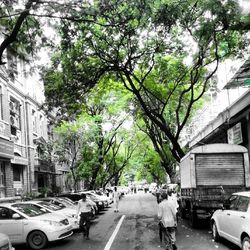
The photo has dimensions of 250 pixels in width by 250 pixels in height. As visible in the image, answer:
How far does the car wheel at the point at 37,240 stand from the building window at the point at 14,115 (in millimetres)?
14175

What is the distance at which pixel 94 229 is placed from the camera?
56.2ft

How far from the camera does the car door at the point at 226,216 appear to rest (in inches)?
422

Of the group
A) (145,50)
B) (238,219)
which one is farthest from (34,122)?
(238,219)

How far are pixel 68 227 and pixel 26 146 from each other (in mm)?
15903

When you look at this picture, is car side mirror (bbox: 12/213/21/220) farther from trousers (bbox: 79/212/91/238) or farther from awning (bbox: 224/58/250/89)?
awning (bbox: 224/58/250/89)

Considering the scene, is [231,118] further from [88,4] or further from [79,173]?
[79,173]

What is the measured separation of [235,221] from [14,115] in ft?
64.5

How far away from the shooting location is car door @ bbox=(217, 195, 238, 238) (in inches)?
422

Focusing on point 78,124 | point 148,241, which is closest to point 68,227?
point 148,241

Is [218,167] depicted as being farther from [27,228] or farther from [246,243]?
[27,228]

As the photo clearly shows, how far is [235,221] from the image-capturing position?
32.7ft

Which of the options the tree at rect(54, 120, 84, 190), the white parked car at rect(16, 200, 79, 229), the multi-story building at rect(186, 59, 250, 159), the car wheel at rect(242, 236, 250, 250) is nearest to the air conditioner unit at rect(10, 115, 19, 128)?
the tree at rect(54, 120, 84, 190)

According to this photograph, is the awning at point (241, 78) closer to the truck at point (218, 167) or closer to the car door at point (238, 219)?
the truck at point (218, 167)

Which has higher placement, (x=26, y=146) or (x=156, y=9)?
(x=156, y=9)
